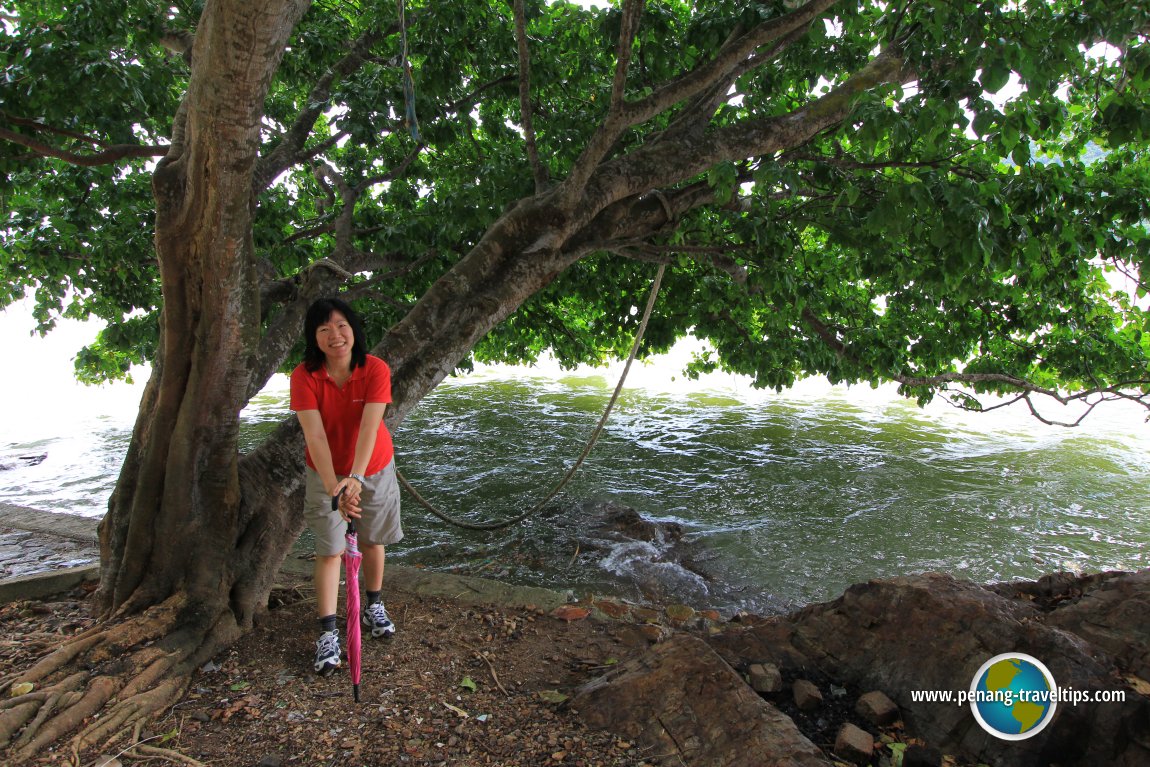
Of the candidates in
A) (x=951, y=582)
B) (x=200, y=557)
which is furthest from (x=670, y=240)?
(x=200, y=557)

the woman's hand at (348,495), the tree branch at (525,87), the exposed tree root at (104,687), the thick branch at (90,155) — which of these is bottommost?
the exposed tree root at (104,687)

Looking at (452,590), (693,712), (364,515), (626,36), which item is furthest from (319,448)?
(626,36)

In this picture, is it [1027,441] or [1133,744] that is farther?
[1027,441]

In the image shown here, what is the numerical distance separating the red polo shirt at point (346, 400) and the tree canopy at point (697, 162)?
49.3 inches

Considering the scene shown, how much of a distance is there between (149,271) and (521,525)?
546 cm

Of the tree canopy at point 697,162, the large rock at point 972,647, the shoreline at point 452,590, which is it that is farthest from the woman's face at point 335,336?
the large rock at point 972,647

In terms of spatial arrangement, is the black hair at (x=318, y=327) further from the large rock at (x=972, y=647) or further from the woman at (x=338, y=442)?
the large rock at (x=972, y=647)

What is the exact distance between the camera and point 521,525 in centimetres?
733

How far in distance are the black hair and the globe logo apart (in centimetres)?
303

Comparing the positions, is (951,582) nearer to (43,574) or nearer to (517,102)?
(43,574)

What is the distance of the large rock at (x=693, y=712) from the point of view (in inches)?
87.4

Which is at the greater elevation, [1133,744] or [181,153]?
[181,153]

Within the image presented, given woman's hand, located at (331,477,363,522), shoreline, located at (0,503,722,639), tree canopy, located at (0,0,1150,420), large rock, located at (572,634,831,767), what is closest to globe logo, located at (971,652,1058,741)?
large rock, located at (572,634,831,767)

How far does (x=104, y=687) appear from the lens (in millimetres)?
2631
